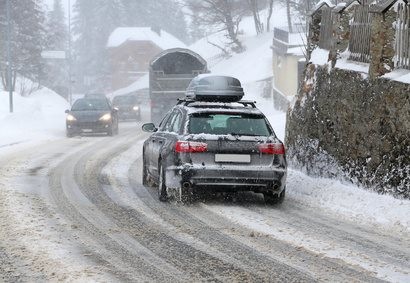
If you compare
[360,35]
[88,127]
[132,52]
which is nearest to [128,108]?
[88,127]

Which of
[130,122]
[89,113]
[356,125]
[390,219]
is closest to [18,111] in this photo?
[89,113]

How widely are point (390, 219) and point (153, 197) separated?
375 centimetres

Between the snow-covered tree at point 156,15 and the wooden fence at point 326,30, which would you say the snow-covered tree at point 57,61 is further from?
the wooden fence at point 326,30

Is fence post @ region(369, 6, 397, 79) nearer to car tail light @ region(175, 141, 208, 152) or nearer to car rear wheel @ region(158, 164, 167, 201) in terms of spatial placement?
car tail light @ region(175, 141, 208, 152)

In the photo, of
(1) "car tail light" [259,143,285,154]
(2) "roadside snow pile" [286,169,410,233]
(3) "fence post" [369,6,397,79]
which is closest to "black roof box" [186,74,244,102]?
(2) "roadside snow pile" [286,169,410,233]

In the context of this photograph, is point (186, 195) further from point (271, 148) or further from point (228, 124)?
point (271, 148)

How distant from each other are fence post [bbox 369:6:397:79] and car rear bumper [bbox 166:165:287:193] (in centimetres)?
237

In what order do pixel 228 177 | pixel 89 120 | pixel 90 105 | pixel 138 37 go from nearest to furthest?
pixel 228 177, pixel 89 120, pixel 90 105, pixel 138 37

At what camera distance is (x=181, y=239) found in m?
7.02

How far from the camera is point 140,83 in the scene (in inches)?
3346

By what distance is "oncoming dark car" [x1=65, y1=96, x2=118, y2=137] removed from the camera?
25.9 meters

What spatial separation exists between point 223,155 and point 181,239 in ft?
7.70

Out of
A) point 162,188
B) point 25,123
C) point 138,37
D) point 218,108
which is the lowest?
point 25,123

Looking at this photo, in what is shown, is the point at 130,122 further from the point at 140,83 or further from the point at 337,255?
the point at 140,83
